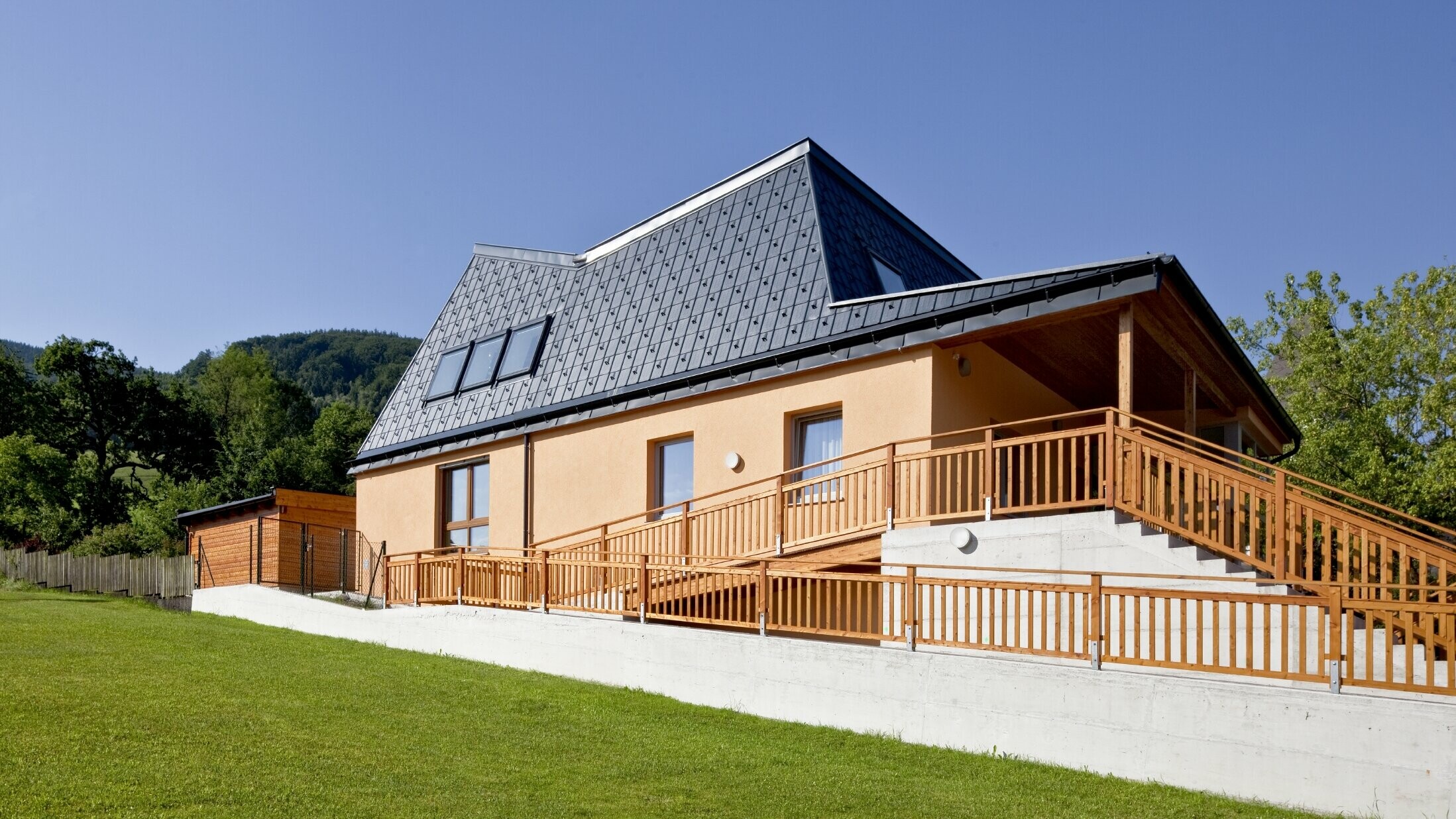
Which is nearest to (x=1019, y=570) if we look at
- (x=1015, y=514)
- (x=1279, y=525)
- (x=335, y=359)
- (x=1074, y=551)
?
(x=1074, y=551)

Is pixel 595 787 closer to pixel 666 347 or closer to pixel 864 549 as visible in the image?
pixel 864 549

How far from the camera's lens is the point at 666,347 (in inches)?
721

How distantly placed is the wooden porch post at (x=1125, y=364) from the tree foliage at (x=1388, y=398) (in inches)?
626

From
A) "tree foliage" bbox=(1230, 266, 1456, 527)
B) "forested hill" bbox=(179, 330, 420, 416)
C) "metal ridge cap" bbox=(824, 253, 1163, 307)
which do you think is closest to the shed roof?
"metal ridge cap" bbox=(824, 253, 1163, 307)

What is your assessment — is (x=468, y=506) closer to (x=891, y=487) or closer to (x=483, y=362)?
(x=483, y=362)

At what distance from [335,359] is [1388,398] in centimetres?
9559

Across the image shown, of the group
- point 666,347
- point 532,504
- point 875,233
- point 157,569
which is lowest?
point 157,569

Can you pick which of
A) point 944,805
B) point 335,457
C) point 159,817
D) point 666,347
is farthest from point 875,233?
point 335,457

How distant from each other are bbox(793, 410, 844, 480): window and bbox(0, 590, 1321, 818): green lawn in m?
4.29

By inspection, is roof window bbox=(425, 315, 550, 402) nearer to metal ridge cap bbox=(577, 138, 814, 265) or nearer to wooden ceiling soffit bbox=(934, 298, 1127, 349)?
metal ridge cap bbox=(577, 138, 814, 265)

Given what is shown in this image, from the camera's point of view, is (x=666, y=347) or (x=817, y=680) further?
(x=666, y=347)

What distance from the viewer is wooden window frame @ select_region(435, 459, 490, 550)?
21531mm

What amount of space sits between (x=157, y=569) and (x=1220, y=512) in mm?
22424

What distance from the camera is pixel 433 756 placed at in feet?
29.5
